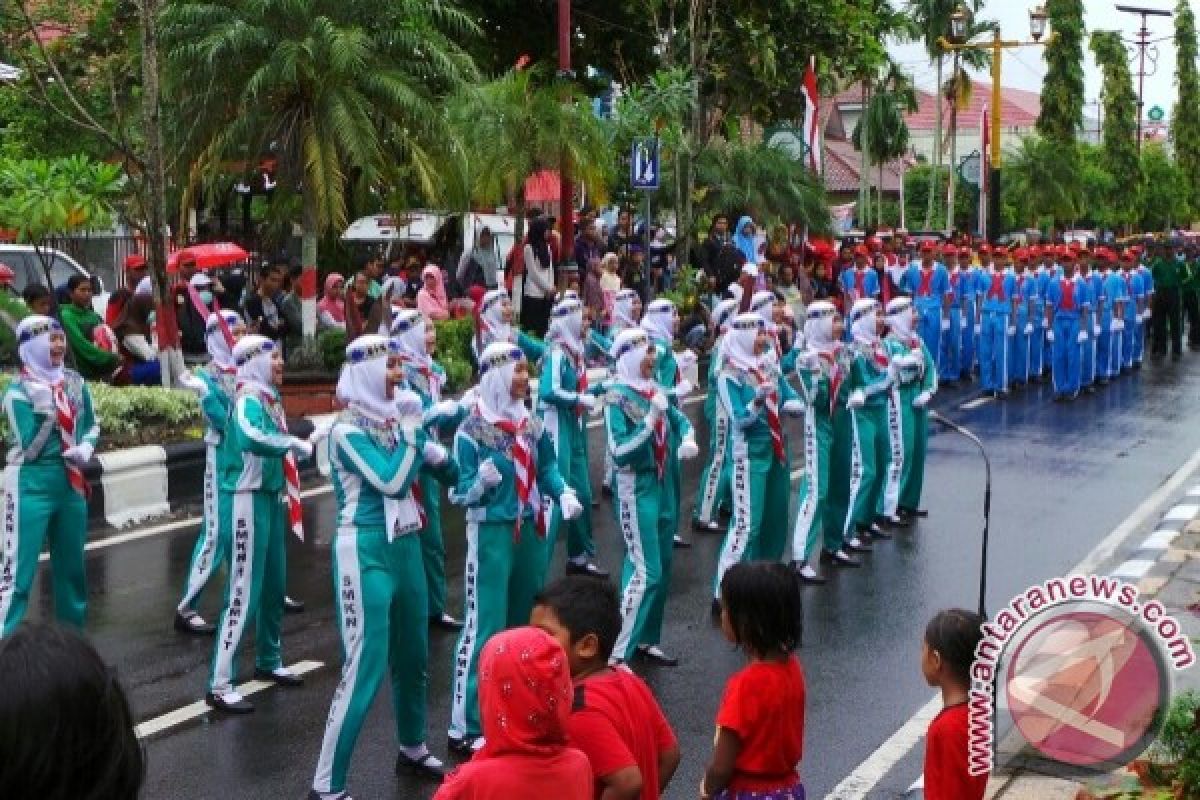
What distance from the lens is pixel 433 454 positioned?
7621 mm

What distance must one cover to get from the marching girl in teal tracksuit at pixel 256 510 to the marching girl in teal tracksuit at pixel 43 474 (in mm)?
824

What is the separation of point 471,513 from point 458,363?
10476 mm

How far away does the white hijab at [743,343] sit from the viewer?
1099 centimetres

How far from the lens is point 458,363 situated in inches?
723

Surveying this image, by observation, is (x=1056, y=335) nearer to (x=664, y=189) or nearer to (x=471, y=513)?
(x=664, y=189)

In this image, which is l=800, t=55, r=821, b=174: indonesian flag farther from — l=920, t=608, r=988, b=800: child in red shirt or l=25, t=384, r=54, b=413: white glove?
l=920, t=608, r=988, b=800: child in red shirt

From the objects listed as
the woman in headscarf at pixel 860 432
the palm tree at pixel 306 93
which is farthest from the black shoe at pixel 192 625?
the palm tree at pixel 306 93

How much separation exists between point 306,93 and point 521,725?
15258 mm

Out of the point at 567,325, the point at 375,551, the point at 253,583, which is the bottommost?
the point at 253,583

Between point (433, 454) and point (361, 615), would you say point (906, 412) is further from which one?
point (361, 615)

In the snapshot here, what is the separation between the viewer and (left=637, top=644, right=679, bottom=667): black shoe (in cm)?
980

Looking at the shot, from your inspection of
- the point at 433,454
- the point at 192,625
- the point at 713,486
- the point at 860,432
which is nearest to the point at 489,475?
the point at 433,454

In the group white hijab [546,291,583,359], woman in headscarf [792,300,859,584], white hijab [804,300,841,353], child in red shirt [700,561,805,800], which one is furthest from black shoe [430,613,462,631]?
child in red shirt [700,561,805,800]

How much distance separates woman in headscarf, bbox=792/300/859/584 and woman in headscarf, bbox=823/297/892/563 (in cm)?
9
